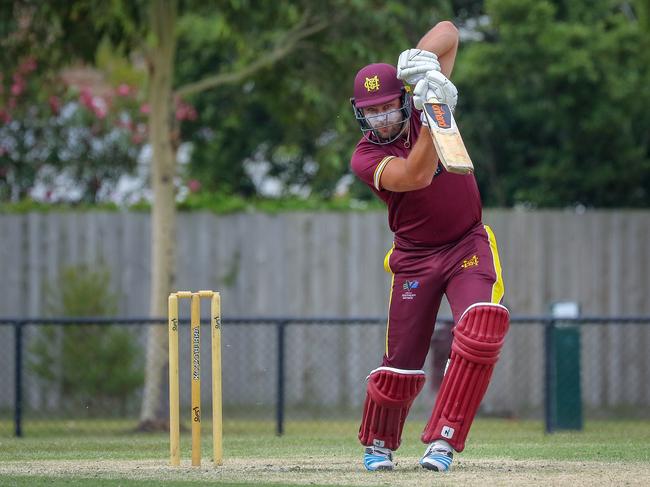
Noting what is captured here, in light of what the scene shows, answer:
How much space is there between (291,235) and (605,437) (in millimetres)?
5417

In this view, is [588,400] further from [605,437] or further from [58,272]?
[58,272]

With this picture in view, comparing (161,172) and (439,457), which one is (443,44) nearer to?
(439,457)

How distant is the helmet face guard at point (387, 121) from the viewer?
281 inches

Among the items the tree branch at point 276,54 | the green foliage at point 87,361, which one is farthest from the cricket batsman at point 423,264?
the green foliage at point 87,361

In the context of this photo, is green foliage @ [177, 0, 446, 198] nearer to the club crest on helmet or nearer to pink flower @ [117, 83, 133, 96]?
pink flower @ [117, 83, 133, 96]

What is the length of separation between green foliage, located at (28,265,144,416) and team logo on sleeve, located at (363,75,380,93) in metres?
7.94

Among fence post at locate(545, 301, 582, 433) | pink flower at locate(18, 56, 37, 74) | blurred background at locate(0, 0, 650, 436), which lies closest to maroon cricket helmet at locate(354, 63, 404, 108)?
blurred background at locate(0, 0, 650, 436)

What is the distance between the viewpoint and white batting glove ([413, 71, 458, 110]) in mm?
6617

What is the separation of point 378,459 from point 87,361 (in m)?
7.61

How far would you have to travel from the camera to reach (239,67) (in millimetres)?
15344

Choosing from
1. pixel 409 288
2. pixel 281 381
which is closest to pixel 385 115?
pixel 409 288

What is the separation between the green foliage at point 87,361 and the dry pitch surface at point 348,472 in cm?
624

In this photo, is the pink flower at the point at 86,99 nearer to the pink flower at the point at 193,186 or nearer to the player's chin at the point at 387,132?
the pink flower at the point at 193,186

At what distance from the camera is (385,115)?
712 cm
